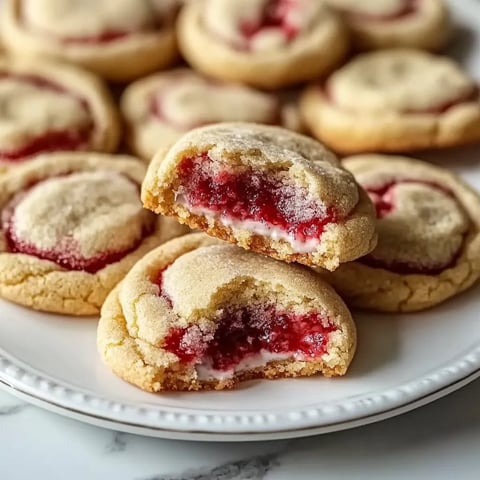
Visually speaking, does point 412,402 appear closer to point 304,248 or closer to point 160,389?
point 304,248

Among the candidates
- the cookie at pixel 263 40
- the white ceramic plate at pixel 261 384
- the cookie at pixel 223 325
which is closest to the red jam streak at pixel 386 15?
the cookie at pixel 263 40

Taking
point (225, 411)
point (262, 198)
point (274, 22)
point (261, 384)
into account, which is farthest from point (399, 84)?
point (225, 411)

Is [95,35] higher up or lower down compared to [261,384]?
higher up

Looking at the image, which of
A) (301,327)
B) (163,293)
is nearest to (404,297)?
(301,327)

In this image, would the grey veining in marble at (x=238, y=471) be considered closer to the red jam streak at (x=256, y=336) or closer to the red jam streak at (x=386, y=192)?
the red jam streak at (x=256, y=336)

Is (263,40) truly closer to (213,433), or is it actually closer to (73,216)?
(73,216)

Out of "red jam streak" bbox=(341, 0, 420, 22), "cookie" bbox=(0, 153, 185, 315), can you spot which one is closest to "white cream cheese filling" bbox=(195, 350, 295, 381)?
"cookie" bbox=(0, 153, 185, 315)
